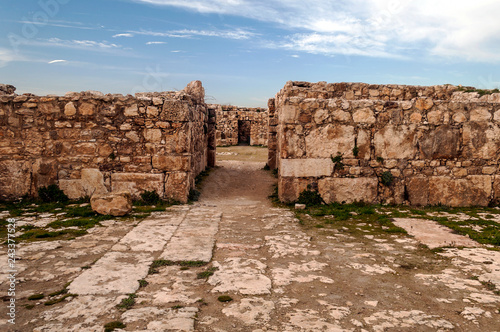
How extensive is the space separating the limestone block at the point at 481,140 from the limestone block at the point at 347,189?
2.03 m

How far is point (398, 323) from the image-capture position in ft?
8.79

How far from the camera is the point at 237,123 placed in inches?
921

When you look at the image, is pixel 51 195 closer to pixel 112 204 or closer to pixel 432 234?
pixel 112 204

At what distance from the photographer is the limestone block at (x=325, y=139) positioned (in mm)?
7000

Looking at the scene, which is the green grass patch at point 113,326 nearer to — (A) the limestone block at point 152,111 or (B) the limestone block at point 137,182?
(B) the limestone block at point 137,182

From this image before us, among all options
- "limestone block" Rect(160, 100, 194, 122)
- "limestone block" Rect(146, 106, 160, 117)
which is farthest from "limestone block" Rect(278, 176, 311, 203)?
"limestone block" Rect(146, 106, 160, 117)

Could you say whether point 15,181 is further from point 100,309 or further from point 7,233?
point 100,309

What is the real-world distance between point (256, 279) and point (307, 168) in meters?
3.86

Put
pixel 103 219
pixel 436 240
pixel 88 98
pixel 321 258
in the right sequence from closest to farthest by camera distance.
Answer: pixel 321 258 < pixel 436 240 < pixel 103 219 < pixel 88 98

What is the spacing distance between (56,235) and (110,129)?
2.77 meters

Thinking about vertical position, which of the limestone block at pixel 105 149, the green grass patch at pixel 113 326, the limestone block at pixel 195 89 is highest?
the limestone block at pixel 195 89

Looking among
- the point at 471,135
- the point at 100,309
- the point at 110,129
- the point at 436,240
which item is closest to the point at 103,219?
A: the point at 110,129

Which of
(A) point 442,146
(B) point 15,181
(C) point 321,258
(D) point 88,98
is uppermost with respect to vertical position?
(D) point 88,98

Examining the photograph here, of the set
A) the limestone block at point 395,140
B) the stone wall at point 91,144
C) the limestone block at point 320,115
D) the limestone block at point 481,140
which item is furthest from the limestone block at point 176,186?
the limestone block at point 481,140
